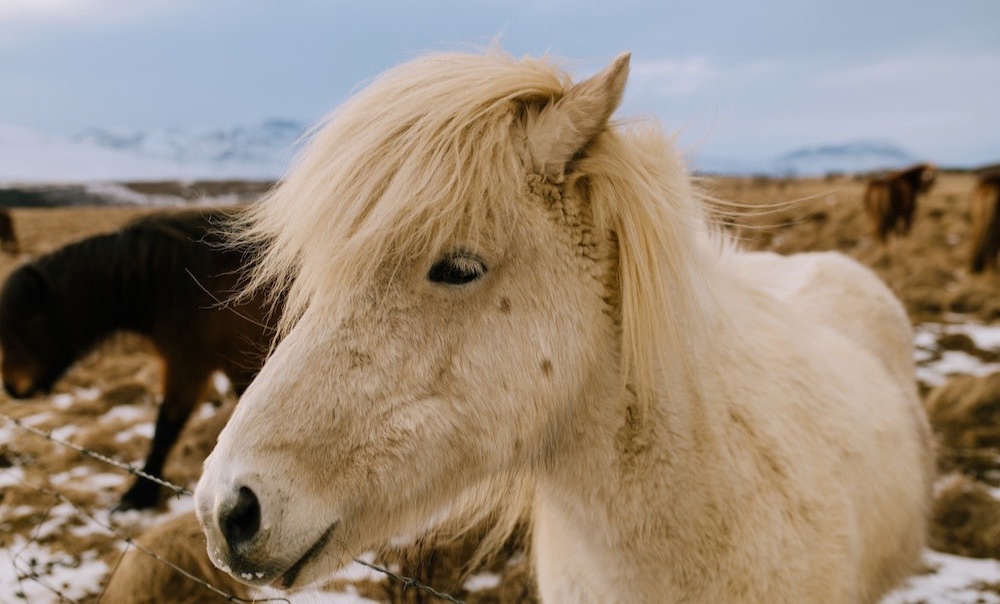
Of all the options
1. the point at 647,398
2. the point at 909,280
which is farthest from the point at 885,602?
the point at 909,280

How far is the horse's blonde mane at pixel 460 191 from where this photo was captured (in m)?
1.32

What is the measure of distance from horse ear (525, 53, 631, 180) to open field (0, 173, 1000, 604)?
0.47 m

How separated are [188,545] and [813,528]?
10.3ft

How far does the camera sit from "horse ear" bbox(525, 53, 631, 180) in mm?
1295

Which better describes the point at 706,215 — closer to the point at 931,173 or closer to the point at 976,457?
the point at 976,457

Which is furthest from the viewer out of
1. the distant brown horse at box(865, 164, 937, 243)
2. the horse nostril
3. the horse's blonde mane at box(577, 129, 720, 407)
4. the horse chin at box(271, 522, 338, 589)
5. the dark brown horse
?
the distant brown horse at box(865, 164, 937, 243)

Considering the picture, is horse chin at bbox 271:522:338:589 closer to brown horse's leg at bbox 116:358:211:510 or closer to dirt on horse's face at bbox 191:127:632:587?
dirt on horse's face at bbox 191:127:632:587

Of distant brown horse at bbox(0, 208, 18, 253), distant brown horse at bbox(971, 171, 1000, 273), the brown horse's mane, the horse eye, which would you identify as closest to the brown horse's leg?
the brown horse's mane

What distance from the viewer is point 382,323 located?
4.26 ft

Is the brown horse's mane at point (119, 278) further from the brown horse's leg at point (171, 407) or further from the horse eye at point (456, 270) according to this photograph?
the horse eye at point (456, 270)

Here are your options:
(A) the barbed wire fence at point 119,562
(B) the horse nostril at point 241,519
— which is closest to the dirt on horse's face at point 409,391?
(B) the horse nostril at point 241,519

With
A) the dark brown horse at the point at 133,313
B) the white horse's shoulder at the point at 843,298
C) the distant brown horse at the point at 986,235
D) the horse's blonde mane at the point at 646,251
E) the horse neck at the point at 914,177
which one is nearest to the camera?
the horse's blonde mane at the point at 646,251

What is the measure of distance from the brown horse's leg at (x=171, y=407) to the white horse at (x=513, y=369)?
3.30 meters

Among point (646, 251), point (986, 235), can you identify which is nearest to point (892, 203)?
point (986, 235)
